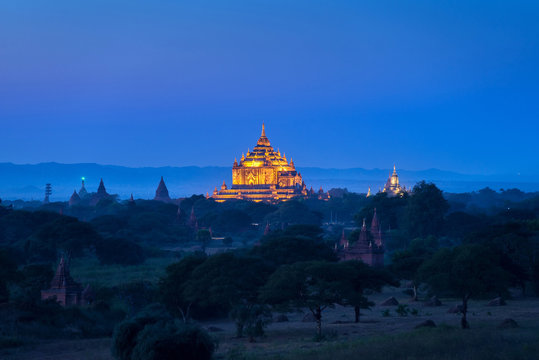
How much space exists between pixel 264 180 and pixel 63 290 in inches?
3956

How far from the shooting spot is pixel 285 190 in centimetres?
13725

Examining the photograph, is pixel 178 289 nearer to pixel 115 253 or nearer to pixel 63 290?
pixel 63 290

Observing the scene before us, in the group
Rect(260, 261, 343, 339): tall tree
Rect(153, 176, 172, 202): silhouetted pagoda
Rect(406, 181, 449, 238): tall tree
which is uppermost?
Rect(153, 176, 172, 202): silhouetted pagoda

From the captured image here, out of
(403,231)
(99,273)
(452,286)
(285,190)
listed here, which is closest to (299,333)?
(452,286)

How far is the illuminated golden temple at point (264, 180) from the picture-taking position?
137625 millimetres

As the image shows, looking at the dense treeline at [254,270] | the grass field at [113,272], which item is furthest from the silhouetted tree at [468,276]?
the grass field at [113,272]

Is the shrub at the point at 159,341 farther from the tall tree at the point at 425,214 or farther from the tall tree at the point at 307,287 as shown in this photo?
the tall tree at the point at 425,214

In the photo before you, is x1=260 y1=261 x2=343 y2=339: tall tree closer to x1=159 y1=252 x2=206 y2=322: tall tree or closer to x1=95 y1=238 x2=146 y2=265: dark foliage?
x1=159 y1=252 x2=206 y2=322: tall tree

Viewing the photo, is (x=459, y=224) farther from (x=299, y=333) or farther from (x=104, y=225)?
(x=299, y=333)

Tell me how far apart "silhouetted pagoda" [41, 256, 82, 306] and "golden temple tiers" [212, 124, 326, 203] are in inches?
3685

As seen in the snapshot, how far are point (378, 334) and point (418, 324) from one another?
2.38m

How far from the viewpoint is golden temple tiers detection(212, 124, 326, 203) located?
5418 inches

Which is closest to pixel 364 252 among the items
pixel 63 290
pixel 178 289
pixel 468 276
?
pixel 178 289

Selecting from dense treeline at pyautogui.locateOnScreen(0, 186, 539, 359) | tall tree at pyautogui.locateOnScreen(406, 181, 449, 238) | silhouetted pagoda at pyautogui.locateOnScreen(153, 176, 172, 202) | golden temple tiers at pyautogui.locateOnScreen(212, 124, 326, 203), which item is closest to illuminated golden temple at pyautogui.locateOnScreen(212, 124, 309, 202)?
golden temple tiers at pyautogui.locateOnScreen(212, 124, 326, 203)
